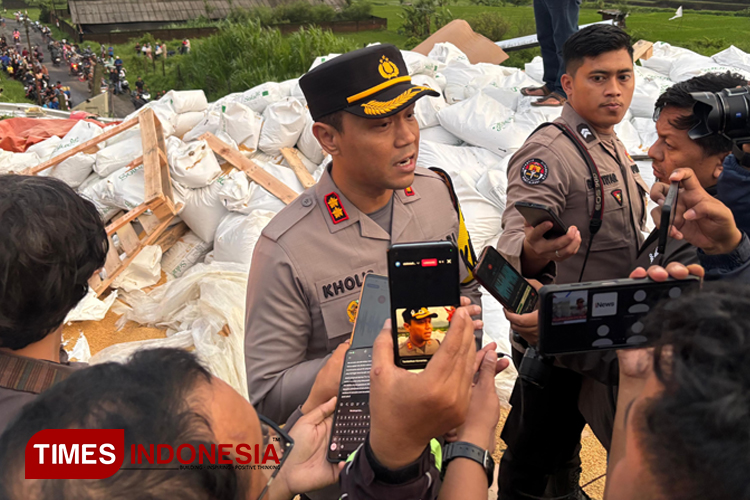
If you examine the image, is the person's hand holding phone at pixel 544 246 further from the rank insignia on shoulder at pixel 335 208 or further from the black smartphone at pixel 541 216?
the rank insignia on shoulder at pixel 335 208

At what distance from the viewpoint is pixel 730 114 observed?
1.47 metres

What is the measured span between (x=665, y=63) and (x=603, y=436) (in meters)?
5.40

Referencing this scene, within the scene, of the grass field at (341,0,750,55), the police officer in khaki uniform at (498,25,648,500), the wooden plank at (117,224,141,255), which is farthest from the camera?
the grass field at (341,0,750,55)

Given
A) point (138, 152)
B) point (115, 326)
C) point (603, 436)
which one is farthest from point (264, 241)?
point (138, 152)

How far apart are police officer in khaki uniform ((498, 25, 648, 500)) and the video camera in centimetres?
45

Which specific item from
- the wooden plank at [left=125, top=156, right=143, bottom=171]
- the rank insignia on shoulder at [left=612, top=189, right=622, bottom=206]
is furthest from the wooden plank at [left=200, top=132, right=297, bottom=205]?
the rank insignia on shoulder at [left=612, top=189, right=622, bottom=206]

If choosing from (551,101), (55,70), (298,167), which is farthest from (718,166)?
(55,70)

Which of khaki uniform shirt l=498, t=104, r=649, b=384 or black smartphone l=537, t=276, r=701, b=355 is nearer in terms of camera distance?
black smartphone l=537, t=276, r=701, b=355

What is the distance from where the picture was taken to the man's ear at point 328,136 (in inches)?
58.1

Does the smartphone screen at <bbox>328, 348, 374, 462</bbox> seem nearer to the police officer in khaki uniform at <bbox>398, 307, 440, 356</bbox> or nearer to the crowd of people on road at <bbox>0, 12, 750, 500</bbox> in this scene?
the crowd of people on road at <bbox>0, 12, 750, 500</bbox>

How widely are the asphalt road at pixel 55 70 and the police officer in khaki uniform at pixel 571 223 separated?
820 inches

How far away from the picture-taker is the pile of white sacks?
3.95 m

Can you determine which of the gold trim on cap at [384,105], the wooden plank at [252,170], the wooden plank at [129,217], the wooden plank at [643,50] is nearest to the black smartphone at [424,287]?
the gold trim on cap at [384,105]

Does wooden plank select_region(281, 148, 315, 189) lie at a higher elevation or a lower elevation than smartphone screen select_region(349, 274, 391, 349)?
lower
